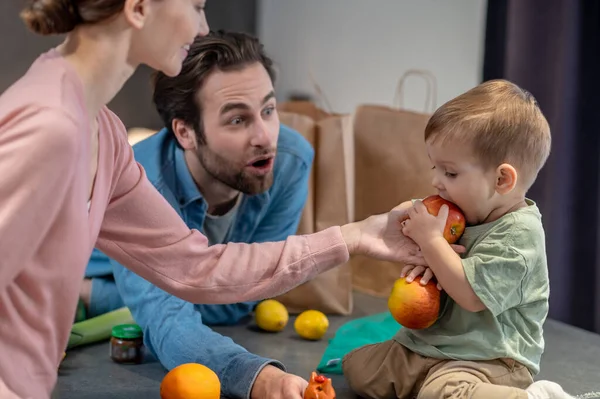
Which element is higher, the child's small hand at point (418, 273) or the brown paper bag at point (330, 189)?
the child's small hand at point (418, 273)

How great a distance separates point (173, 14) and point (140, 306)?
0.78 meters

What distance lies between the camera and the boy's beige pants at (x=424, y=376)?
4.19 ft

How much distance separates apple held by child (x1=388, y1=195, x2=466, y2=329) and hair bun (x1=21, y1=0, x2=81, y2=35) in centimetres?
64

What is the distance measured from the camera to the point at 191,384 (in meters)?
1.30

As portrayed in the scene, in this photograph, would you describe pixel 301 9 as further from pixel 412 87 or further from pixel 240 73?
pixel 240 73

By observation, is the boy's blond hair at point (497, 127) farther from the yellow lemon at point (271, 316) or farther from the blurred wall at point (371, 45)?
the blurred wall at point (371, 45)

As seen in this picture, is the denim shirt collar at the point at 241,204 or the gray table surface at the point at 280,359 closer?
the gray table surface at the point at 280,359

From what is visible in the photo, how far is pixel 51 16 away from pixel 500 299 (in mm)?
787

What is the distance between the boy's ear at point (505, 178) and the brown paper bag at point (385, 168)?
91 centimetres

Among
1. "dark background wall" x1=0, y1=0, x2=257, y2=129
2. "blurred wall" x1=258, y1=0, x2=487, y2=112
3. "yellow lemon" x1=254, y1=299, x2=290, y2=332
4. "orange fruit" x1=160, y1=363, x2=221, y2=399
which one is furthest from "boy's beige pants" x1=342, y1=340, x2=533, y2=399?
"dark background wall" x1=0, y1=0, x2=257, y2=129

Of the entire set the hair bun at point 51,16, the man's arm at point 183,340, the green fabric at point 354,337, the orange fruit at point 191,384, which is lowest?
the green fabric at point 354,337

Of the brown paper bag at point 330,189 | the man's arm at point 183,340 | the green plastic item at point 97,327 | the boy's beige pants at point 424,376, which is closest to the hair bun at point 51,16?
the man's arm at point 183,340

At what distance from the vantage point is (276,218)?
1979 mm

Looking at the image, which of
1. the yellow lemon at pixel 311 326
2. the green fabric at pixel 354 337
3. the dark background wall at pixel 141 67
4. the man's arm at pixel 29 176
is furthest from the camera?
the dark background wall at pixel 141 67
